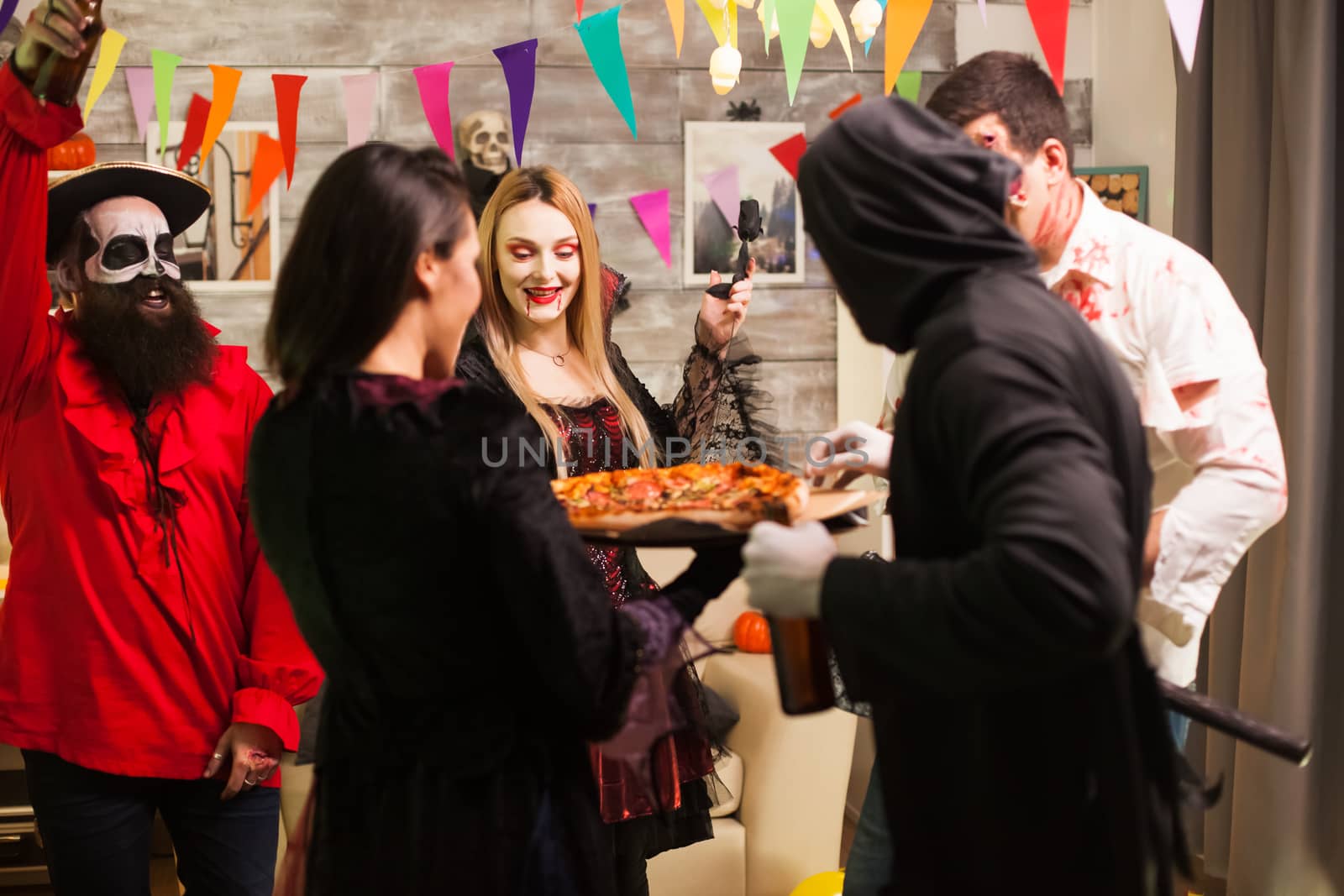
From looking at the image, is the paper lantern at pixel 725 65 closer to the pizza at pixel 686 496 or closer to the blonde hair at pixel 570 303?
the blonde hair at pixel 570 303

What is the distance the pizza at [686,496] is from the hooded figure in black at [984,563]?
247 millimetres

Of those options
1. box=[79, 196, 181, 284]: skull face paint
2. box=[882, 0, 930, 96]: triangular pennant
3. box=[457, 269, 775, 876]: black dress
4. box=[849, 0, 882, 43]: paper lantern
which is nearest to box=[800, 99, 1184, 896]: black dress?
box=[457, 269, 775, 876]: black dress

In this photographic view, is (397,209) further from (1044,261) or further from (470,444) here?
(1044,261)

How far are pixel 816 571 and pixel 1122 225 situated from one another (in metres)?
1.06

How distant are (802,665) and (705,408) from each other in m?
1.12

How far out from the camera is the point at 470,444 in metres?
1.26

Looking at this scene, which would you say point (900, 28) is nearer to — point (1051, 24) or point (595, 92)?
point (1051, 24)

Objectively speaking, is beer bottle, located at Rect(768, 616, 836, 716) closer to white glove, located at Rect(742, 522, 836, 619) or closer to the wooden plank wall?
white glove, located at Rect(742, 522, 836, 619)

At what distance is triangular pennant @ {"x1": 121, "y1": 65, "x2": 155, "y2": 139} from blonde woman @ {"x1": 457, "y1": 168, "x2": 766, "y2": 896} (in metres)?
1.89

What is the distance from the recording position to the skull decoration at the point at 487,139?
13.2 ft

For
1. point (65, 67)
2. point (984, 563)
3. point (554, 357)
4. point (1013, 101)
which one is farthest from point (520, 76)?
point (984, 563)

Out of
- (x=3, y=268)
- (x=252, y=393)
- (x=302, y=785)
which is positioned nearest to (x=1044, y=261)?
(x=252, y=393)

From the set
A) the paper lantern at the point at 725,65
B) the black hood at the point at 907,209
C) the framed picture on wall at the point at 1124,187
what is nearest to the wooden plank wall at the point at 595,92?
the framed picture on wall at the point at 1124,187

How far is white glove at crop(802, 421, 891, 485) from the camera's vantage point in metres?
1.90
